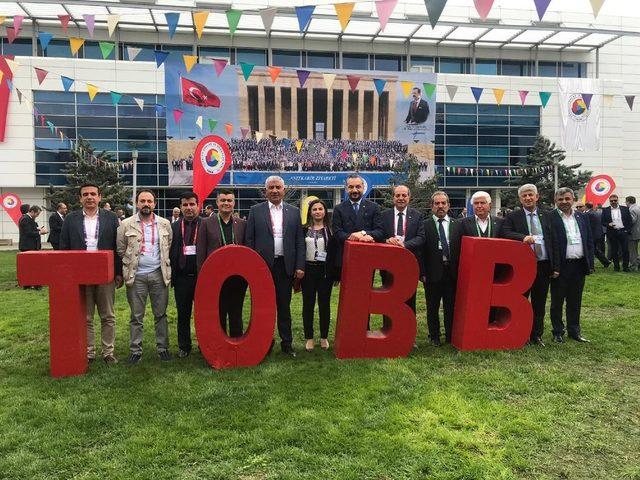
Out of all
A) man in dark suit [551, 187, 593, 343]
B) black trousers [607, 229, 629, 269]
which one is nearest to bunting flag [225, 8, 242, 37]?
man in dark suit [551, 187, 593, 343]

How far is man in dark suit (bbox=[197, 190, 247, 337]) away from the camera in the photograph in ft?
17.9

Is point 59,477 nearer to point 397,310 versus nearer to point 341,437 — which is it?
point 341,437

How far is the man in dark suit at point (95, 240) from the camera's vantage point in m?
5.34

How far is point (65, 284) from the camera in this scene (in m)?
4.85

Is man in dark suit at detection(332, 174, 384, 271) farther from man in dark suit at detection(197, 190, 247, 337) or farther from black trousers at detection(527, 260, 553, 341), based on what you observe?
black trousers at detection(527, 260, 553, 341)

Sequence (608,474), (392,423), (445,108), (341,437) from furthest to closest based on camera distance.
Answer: (445,108) < (392,423) < (341,437) < (608,474)

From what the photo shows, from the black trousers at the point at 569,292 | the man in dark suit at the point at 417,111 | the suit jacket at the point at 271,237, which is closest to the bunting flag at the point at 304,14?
the suit jacket at the point at 271,237

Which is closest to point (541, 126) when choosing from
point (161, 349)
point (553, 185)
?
point (553, 185)

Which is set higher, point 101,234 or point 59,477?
point 101,234

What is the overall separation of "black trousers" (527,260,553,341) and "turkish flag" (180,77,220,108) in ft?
93.8

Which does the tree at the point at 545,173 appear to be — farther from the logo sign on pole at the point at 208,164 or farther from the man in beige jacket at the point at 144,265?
the man in beige jacket at the point at 144,265

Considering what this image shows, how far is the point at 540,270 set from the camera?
5.99 metres

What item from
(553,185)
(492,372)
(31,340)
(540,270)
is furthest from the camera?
(553,185)

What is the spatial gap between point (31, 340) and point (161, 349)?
226 cm
